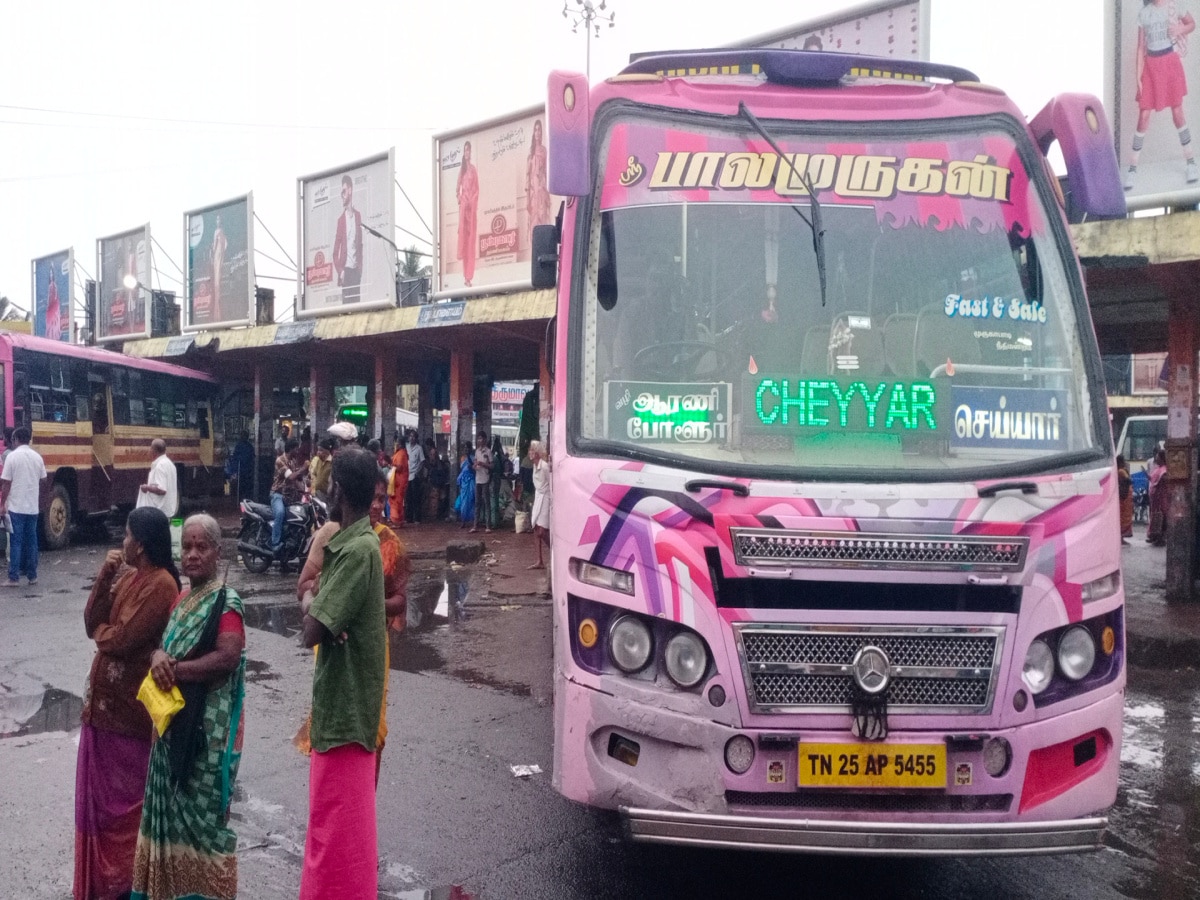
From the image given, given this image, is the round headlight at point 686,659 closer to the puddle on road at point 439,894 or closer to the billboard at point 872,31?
the puddle on road at point 439,894

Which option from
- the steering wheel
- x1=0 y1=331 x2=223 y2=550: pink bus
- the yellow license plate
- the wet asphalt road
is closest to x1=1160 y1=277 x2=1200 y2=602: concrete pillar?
the wet asphalt road

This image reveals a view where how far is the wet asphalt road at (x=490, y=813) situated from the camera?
14.0 feet

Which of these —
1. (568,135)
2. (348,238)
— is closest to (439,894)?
(568,135)

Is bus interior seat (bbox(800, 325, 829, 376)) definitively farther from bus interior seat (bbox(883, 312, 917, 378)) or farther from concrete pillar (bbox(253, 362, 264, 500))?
concrete pillar (bbox(253, 362, 264, 500))

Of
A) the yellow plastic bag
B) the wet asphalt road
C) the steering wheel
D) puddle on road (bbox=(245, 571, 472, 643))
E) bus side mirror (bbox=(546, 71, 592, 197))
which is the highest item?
bus side mirror (bbox=(546, 71, 592, 197))

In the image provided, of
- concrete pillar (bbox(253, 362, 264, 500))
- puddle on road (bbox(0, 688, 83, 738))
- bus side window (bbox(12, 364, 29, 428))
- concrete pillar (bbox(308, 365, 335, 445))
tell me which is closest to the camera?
puddle on road (bbox(0, 688, 83, 738))

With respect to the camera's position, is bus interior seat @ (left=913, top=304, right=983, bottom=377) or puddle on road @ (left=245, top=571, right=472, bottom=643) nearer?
bus interior seat @ (left=913, top=304, right=983, bottom=377)

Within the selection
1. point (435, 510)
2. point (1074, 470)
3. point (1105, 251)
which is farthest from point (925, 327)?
point (435, 510)

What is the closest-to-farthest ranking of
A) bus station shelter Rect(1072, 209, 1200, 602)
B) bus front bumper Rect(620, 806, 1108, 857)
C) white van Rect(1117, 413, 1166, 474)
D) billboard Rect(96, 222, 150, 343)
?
bus front bumper Rect(620, 806, 1108, 857) < bus station shelter Rect(1072, 209, 1200, 602) < billboard Rect(96, 222, 150, 343) < white van Rect(1117, 413, 1166, 474)

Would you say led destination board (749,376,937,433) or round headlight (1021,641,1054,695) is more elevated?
led destination board (749,376,937,433)

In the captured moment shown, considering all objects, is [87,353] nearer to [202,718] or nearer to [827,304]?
[202,718]

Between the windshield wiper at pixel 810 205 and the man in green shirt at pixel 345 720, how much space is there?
1.97 metres

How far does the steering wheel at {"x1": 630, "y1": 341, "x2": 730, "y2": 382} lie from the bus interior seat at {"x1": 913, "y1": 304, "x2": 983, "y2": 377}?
752mm

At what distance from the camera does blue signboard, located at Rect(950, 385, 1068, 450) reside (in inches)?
152
